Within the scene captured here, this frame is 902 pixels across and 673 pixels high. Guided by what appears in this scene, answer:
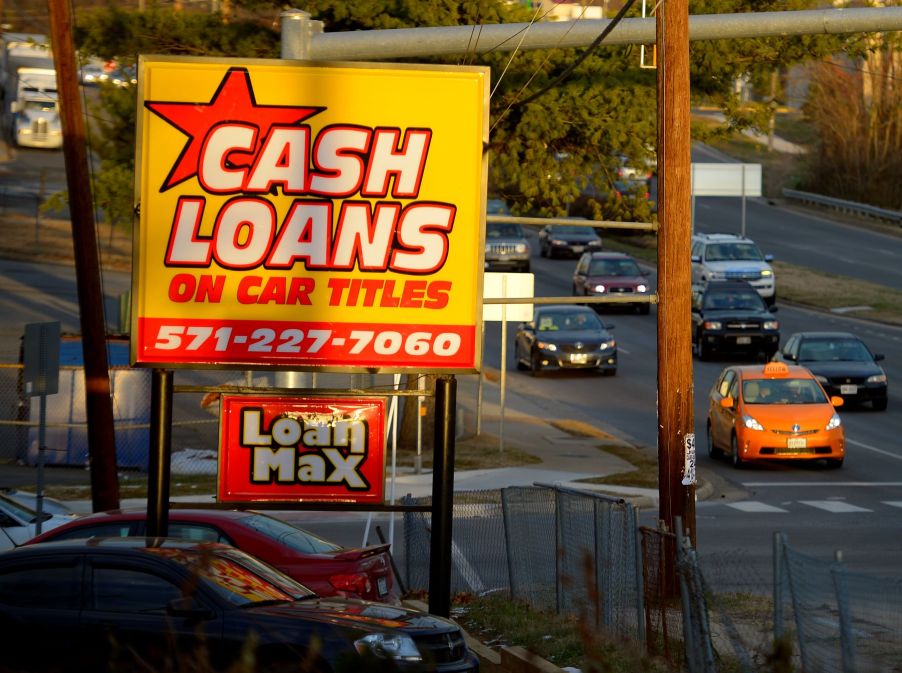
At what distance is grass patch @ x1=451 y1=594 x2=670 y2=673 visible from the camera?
33.6ft

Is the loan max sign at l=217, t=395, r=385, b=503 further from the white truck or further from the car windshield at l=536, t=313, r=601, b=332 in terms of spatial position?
the white truck

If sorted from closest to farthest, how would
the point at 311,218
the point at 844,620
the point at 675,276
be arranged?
the point at 844,620 < the point at 311,218 < the point at 675,276

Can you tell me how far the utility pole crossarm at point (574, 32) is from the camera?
14.2m

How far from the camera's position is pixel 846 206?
235 feet

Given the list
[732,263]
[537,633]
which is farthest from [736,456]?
[732,263]

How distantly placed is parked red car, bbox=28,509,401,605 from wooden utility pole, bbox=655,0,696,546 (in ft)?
9.32

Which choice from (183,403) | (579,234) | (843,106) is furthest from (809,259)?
(183,403)

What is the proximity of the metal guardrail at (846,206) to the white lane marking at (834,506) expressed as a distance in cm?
4626

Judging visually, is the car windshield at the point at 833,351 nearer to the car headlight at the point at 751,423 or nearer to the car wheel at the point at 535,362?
the car headlight at the point at 751,423

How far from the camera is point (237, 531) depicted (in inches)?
476

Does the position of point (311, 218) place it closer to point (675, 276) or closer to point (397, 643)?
point (675, 276)

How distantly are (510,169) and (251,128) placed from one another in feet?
43.9

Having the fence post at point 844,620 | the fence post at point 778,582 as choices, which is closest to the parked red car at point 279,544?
the fence post at point 778,582

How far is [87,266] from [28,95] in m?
49.9
